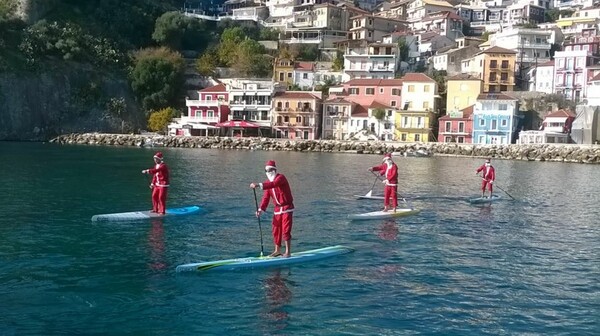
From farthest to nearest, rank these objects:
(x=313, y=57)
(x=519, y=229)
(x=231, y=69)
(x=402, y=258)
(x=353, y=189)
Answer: (x=313, y=57)
(x=231, y=69)
(x=353, y=189)
(x=519, y=229)
(x=402, y=258)

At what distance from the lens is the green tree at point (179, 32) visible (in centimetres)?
11344

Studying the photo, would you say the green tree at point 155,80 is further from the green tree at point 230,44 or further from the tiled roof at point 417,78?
the tiled roof at point 417,78

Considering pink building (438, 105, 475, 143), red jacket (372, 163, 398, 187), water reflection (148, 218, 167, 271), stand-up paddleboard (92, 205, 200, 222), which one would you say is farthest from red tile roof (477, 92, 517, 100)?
water reflection (148, 218, 167, 271)

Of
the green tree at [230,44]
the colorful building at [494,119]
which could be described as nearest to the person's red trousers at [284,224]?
the colorful building at [494,119]

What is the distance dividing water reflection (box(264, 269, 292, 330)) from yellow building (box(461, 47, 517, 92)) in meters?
89.3

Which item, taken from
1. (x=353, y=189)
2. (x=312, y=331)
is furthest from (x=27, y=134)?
(x=312, y=331)

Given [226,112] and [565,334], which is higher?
[226,112]

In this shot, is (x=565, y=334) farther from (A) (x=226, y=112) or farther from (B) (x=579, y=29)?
(B) (x=579, y=29)

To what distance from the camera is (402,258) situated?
Answer: 18484mm

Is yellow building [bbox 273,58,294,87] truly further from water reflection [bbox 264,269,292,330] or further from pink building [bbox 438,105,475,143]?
water reflection [bbox 264,269,292,330]

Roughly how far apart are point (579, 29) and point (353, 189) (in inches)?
4220

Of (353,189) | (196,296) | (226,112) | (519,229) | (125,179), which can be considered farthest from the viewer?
(226,112)

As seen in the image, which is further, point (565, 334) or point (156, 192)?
point (156, 192)

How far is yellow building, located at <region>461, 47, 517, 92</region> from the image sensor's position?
9869 centimetres
